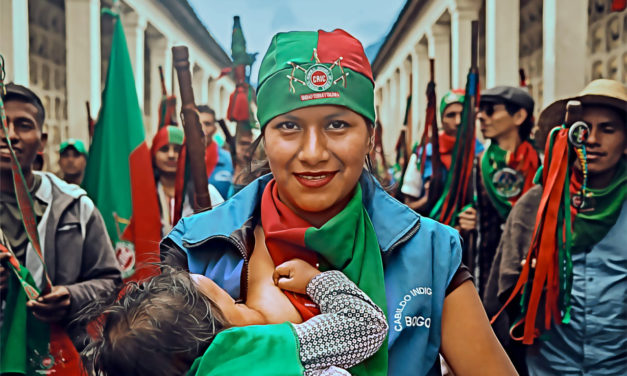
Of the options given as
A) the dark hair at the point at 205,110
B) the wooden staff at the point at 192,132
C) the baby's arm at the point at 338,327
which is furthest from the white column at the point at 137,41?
the baby's arm at the point at 338,327

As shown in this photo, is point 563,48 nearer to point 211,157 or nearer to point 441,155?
point 441,155

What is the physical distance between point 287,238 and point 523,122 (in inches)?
107

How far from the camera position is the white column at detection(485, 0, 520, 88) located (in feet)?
12.9

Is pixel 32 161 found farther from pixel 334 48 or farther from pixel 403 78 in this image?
pixel 334 48

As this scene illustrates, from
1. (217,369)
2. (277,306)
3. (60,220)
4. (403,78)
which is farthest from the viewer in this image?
(403,78)

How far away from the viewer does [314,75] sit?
1.17 meters

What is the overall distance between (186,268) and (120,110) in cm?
221

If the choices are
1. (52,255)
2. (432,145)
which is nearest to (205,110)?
(52,255)

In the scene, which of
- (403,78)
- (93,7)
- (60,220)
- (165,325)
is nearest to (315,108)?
(165,325)

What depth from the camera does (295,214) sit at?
1232 mm

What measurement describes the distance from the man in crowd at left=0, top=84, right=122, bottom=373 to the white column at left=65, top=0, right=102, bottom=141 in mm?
948

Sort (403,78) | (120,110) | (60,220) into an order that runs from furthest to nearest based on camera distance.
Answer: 1. (403,78)
2. (120,110)
3. (60,220)

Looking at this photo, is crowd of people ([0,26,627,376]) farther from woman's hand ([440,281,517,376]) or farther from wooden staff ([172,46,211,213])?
wooden staff ([172,46,211,213])

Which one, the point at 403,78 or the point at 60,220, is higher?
the point at 403,78
